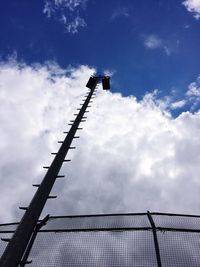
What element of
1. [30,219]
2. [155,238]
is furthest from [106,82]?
[30,219]

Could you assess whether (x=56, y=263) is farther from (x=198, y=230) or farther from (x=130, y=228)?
(x=198, y=230)

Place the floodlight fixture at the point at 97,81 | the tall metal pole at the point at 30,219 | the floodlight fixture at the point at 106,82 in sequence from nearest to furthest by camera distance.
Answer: the tall metal pole at the point at 30,219, the floodlight fixture at the point at 97,81, the floodlight fixture at the point at 106,82

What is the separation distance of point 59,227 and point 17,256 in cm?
180

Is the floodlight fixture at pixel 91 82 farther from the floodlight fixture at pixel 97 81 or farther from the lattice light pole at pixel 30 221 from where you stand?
the lattice light pole at pixel 30 221

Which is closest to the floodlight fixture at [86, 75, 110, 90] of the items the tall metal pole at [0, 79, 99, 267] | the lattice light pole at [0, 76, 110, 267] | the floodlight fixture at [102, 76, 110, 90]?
the floodlight fixture at [102, 76, 110, 90]

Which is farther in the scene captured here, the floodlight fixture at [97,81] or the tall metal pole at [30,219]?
the floodlight fixture at [97,81]

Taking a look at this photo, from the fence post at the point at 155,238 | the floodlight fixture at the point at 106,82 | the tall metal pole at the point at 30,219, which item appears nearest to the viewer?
the tall metal pole at the point at 30,219

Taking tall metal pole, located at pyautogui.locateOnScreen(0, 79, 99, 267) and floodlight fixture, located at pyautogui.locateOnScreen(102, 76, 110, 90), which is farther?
floodlight fixture, located at pyautogui.locateOnScreen(102, 76, 110, 90)

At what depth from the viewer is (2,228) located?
5.70 metres

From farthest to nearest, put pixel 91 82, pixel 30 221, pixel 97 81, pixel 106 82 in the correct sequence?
pixel 106 82, pixel 91 82, pixel 97 81, pixel 30 221

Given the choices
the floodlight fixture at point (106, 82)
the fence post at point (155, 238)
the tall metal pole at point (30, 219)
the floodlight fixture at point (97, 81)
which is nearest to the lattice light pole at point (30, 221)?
the tall metal pole at point (30, 219)

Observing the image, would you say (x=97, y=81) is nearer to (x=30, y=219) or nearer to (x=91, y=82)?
(x=91, y=82)

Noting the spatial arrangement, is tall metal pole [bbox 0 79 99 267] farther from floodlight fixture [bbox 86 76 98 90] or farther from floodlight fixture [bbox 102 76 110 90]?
floodlight fixture [bbox 102 76 110 90]

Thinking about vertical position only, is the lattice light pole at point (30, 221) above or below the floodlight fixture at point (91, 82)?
below
